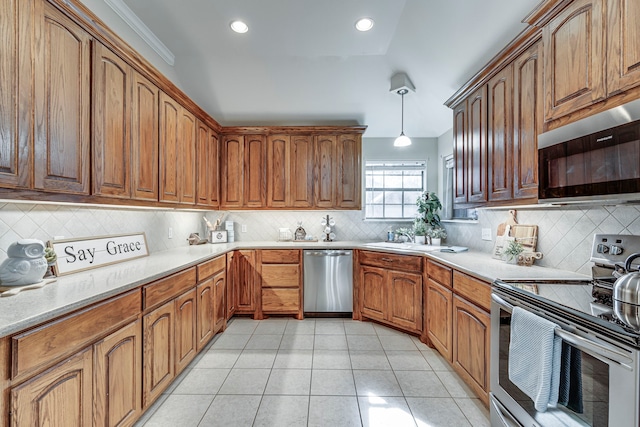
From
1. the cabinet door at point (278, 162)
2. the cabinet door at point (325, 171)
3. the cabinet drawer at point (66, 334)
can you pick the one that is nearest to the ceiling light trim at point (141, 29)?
the cabinet door at point (278, 162)

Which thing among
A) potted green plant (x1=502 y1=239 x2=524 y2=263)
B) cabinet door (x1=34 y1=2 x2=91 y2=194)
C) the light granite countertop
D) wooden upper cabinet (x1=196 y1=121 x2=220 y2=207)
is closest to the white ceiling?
wooden upper cabinet (x1=196 y1=121 x2=220 y2=207)

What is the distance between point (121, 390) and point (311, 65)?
3.21m

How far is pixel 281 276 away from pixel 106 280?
2.10 m

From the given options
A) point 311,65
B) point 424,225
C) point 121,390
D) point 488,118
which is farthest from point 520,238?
point 121,390

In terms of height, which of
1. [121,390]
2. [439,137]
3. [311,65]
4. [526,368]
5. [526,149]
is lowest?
[121,390]

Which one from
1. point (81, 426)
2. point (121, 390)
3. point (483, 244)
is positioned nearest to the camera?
point (81, 426)

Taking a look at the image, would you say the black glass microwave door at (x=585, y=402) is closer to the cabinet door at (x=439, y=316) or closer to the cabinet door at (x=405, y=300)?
the cabinet door at (x=439, y=316)

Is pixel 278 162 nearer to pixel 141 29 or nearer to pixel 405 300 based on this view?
pixel 141 29

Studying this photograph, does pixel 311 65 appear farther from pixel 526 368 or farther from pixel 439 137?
pixel 526 368

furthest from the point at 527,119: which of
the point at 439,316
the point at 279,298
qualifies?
the point at 279,298

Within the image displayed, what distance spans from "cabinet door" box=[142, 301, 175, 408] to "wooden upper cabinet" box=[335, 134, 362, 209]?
249 cm

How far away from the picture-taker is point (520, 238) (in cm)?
235

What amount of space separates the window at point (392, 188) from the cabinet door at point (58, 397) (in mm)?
3538

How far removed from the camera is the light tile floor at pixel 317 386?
6.07ft
